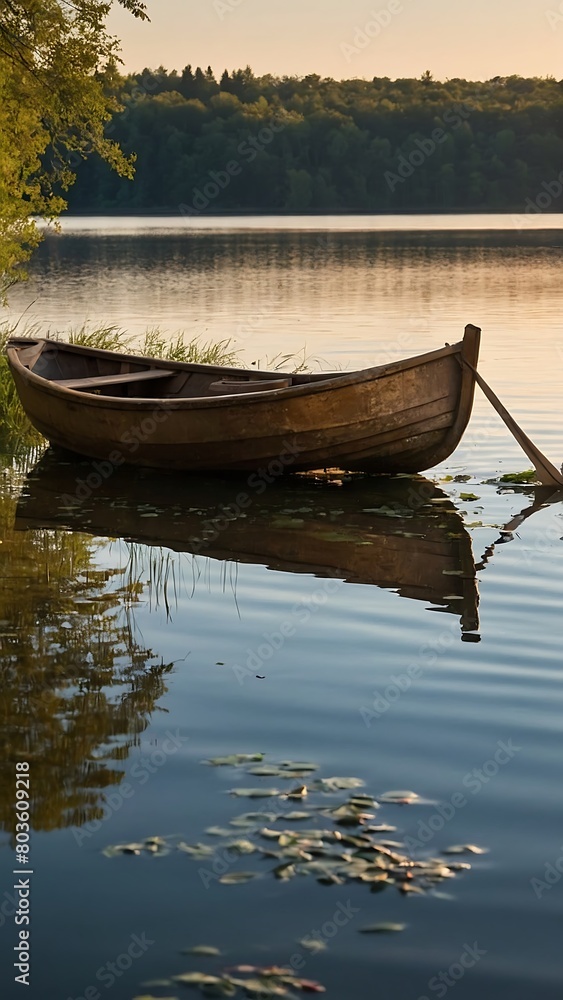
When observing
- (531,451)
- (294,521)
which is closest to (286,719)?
(294,521)

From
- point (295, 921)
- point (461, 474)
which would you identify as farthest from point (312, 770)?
point (461, 474)

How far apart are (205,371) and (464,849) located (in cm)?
1001

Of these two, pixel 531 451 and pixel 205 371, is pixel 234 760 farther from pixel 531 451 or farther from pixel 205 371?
pixel 205 371

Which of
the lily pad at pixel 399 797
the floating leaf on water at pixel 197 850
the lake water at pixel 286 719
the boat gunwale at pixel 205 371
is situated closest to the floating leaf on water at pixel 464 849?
the lake water at pixel 286 719

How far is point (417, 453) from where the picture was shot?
12742 millimetres

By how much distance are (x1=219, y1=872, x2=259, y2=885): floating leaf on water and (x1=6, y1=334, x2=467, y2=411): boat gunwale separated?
7.36m

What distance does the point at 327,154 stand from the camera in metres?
140

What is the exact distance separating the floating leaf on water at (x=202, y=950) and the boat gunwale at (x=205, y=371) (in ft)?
25.7

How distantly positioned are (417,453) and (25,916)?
864 centimetres

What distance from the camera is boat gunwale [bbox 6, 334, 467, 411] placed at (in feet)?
39.2

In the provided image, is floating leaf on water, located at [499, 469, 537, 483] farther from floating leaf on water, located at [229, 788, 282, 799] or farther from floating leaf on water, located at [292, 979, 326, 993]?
floating leaf on water, located at [292, 979, 326, 993]

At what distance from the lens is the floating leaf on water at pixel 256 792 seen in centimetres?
549

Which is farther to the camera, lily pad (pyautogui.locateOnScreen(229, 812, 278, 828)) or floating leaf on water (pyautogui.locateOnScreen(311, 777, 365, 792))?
floating leaf on water (pyautogui.locateOnScreen(311, 777, 365, 792))

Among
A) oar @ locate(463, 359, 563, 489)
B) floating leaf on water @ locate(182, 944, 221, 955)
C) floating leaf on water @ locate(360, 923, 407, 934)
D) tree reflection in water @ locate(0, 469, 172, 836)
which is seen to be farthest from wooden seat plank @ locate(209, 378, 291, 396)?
floating leaf on water @ locate(182, 944, 221, 955)
